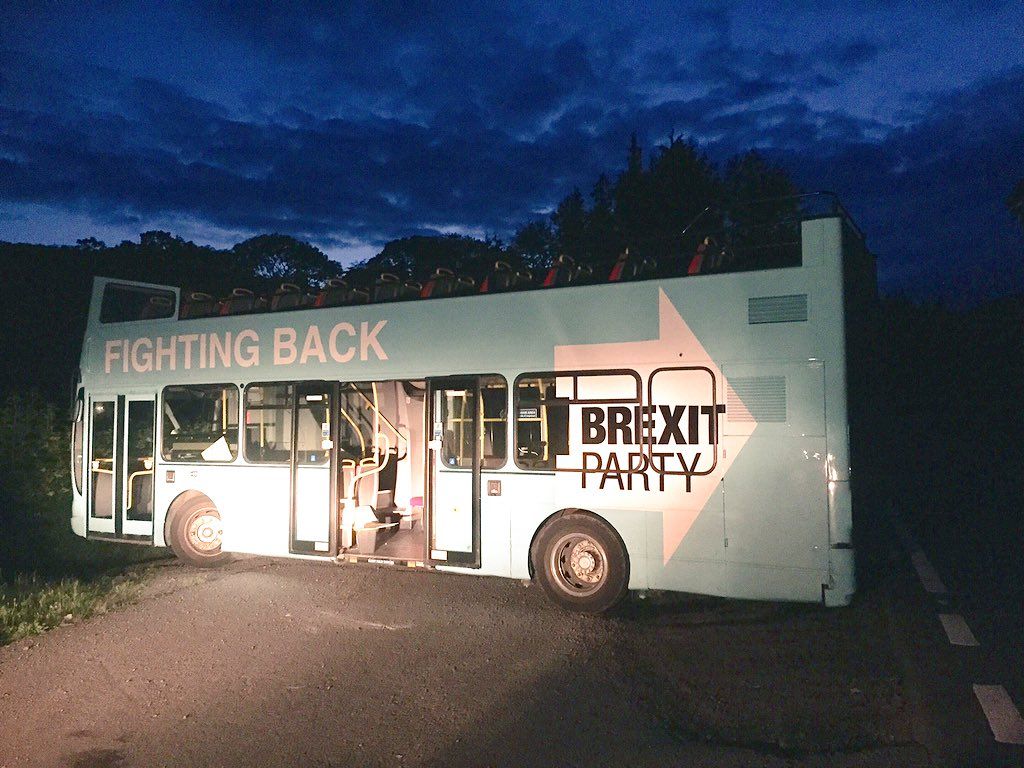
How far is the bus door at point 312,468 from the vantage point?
30.1 feet

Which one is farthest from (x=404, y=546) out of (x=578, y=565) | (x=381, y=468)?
(x=578, y=565)

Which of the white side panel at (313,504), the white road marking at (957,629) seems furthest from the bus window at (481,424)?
the white road marking at (957,629)

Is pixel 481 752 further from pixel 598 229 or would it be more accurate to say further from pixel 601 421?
pixel 598 229

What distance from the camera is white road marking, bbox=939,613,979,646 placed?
22.8 ft

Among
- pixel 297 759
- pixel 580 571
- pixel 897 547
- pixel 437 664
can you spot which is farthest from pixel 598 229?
pixel 297 759

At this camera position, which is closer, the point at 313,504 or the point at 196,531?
the point at 313,504

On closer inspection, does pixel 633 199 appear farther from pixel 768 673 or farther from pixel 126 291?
pixel 768 673

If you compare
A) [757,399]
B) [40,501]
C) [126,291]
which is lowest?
[40,501]

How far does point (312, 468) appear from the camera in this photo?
30.6 feet

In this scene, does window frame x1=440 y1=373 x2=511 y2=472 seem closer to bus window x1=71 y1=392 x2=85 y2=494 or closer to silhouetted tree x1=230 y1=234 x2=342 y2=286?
bus window x1=71 y1=392 x2=85 y2=494

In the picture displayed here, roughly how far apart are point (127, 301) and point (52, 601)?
4664 millimetres

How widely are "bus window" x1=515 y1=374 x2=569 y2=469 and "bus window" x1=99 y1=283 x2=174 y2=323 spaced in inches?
223

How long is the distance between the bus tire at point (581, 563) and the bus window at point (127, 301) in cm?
644

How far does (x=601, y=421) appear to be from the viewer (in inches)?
300
